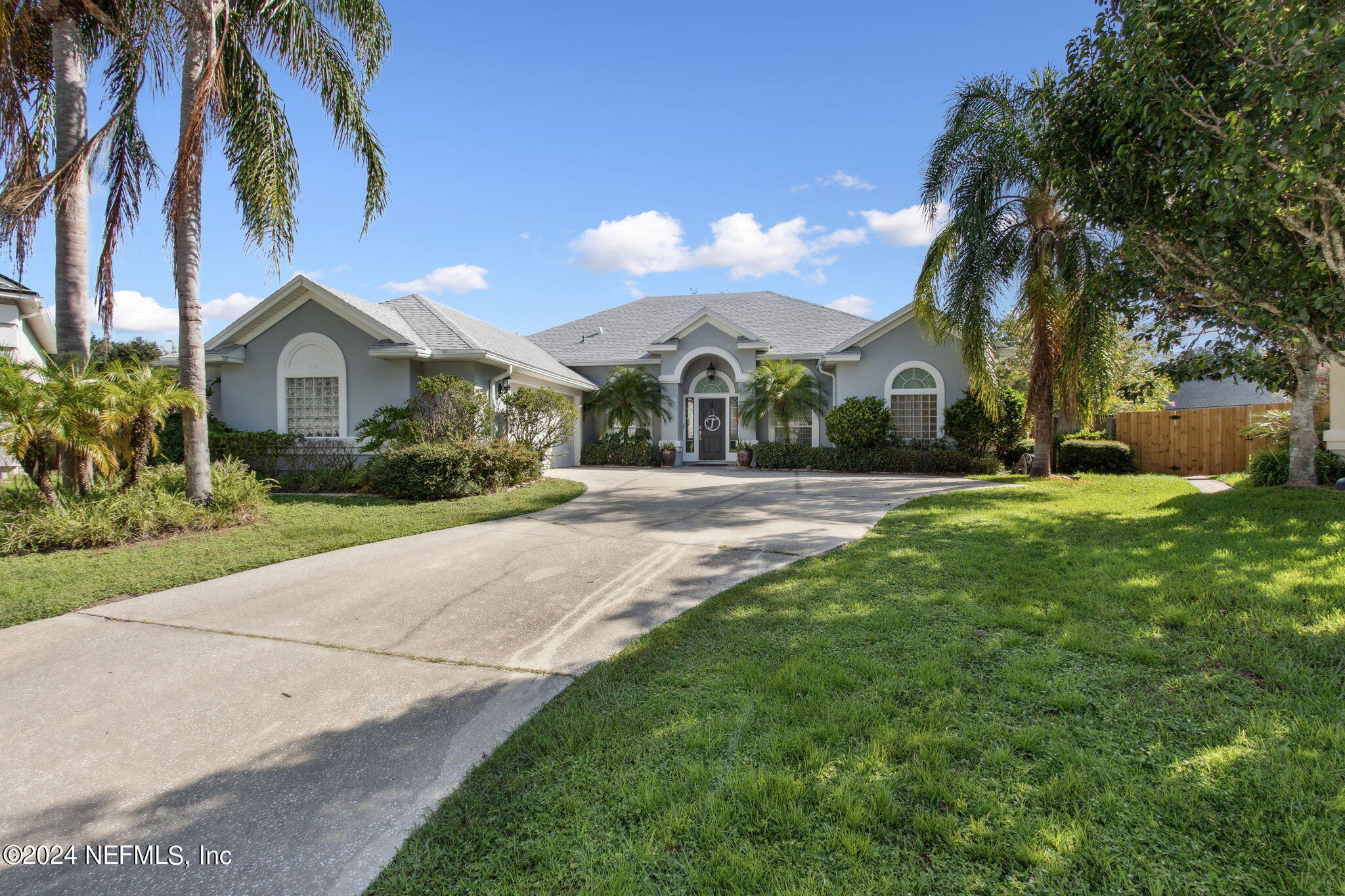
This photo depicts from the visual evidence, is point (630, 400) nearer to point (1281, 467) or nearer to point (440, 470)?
point (440, 470)

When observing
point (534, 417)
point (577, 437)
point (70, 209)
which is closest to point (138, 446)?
point (70, 209)

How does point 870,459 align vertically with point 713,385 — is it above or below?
below

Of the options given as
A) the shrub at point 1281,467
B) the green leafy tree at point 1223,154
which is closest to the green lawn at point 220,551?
the green leafy tree at point 1223,154

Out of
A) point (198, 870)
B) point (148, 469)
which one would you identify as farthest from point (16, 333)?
point (198, 870)

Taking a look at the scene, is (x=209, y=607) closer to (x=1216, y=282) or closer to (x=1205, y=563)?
(x=1205, y=563)

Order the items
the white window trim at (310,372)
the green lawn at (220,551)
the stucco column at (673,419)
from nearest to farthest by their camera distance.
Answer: the green lawn at (220,551) < the white window trim at (310,372) < the stucco column at (673,419)

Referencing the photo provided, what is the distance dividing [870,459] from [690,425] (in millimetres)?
6387

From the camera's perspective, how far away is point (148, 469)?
401 inches

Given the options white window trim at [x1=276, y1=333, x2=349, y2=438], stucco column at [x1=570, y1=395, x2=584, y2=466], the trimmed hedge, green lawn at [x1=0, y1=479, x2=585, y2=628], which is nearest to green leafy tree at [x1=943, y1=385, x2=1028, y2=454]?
the trimmed hedge

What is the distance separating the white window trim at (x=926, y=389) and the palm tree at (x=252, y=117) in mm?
13837

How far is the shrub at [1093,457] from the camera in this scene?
1683 centimetres

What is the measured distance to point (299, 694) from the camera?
376cm

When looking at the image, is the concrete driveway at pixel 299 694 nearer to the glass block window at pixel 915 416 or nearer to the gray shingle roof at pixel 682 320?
the glass block window at pixel 915 416

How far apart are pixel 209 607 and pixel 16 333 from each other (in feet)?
40.2
